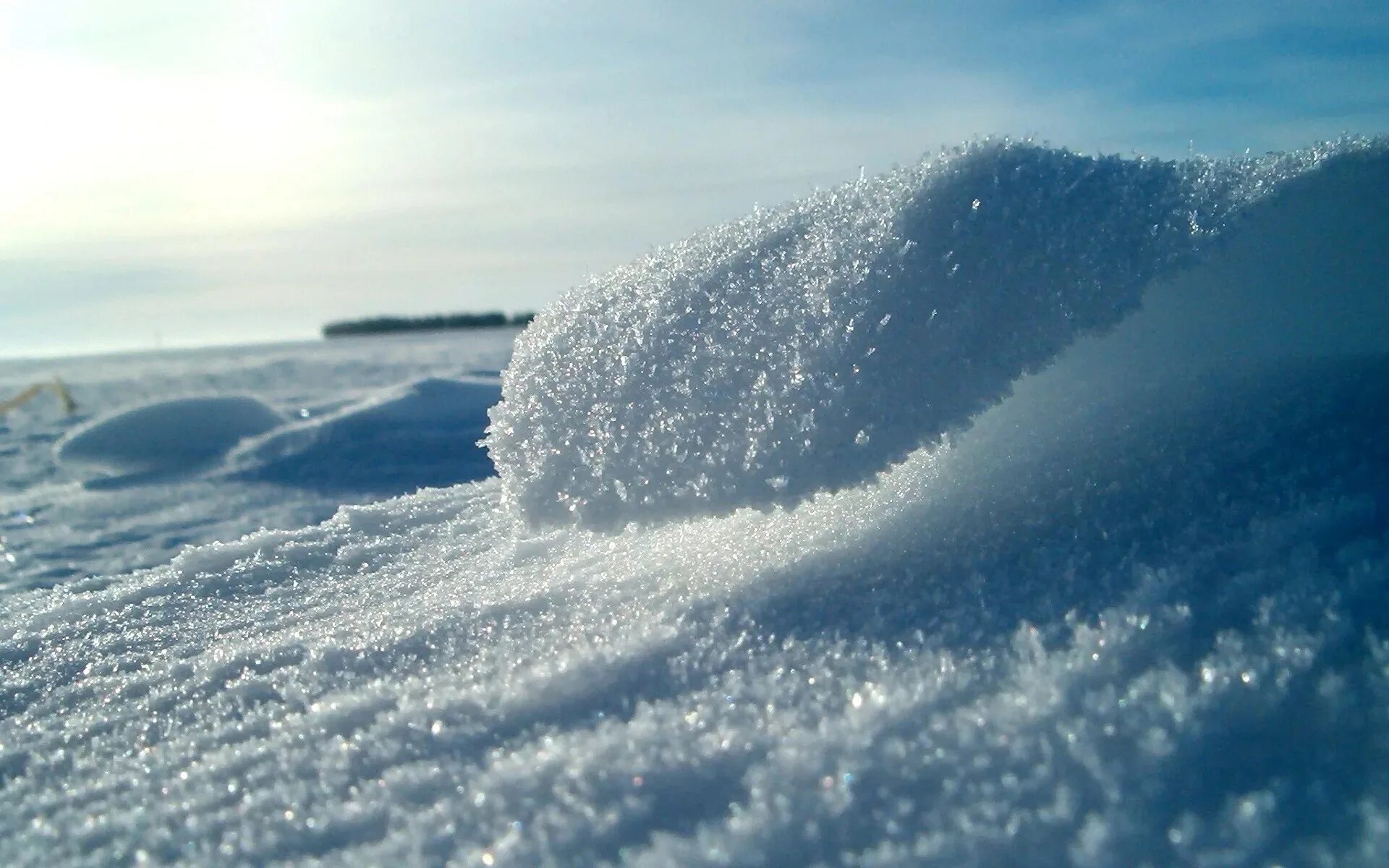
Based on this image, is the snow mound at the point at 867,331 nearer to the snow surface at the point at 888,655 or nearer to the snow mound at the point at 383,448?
the snow surface at the point at 888,655

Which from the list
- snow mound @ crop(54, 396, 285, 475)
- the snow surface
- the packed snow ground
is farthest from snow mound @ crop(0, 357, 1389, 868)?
snow mound @ crop(54, 396, 285, 475)

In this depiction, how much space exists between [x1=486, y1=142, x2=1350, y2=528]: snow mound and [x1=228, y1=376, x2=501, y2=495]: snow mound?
2.43 meters

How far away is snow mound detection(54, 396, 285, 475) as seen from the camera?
218 inches

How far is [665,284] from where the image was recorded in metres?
2.03

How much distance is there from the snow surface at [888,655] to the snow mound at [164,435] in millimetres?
3707

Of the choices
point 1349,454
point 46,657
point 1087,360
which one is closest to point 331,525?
point 46,657

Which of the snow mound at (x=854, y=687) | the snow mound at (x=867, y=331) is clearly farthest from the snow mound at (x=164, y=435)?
the snow mound at (x=867, y=331)

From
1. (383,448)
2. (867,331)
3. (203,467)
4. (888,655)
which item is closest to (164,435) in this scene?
(203,467)

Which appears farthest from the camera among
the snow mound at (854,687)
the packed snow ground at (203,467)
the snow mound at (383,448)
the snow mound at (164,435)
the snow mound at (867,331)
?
the snow mound at (164,435)

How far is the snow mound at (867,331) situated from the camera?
5.05 ft

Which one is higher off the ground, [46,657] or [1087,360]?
[1087,360]

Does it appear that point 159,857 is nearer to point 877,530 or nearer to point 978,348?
point 877,530

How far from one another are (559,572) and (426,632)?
341 millimetres

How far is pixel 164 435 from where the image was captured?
5895 millimetres
